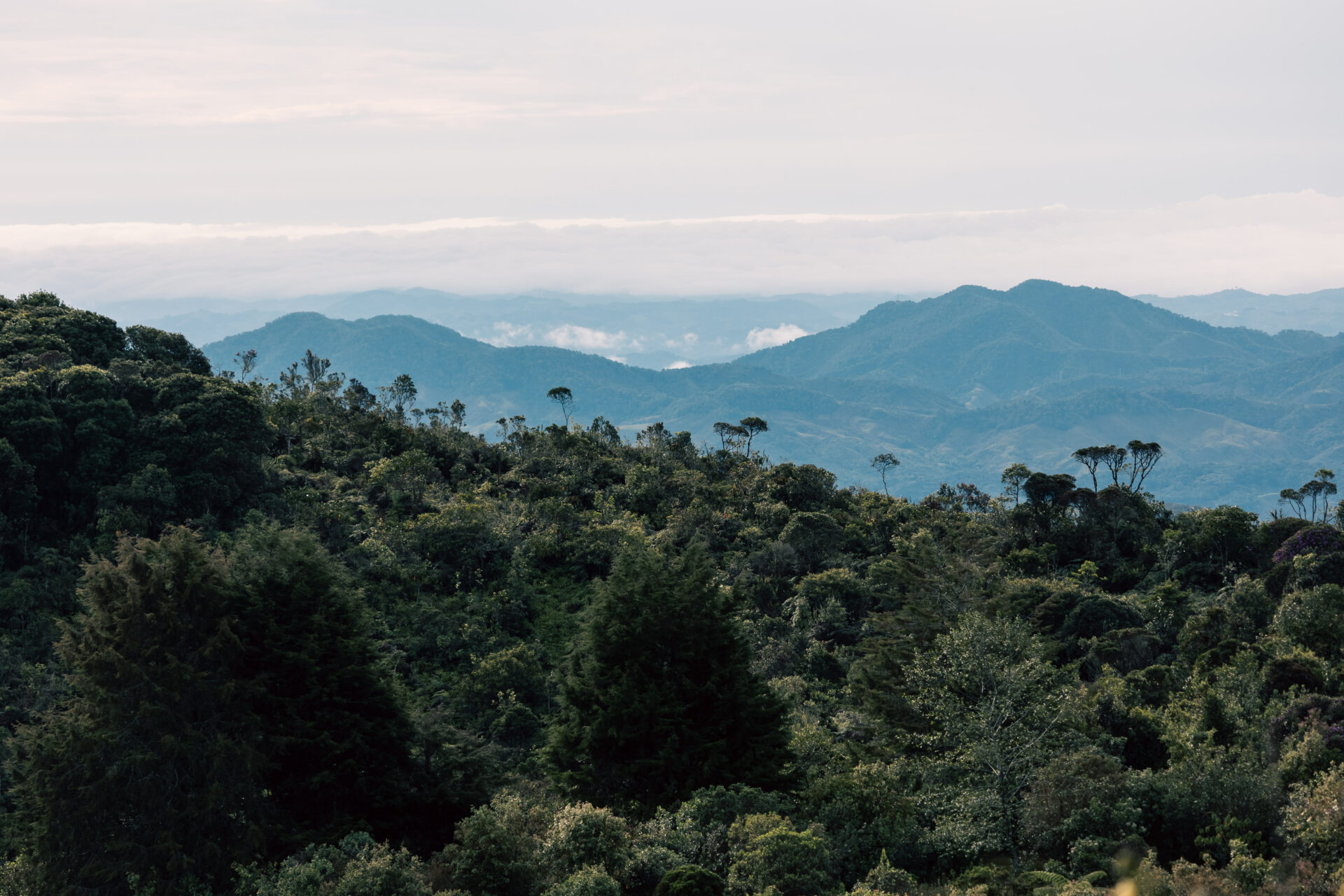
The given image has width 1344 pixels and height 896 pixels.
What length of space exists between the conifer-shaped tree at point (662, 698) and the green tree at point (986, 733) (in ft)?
16.5

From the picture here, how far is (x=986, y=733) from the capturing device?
2436cm

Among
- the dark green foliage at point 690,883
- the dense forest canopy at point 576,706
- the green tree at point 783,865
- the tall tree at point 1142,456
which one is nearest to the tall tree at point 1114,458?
the tall tree at point 1142,456

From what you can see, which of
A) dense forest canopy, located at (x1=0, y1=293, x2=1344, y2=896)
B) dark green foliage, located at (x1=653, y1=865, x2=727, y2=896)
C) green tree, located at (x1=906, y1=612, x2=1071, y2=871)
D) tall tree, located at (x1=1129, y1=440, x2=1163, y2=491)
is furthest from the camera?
tall tree, located at (x1=1129, y1=440, x2=1163, y2=491)

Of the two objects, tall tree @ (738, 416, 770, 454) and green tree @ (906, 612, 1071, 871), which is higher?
tall tree @ (738, 416, 770, 454)

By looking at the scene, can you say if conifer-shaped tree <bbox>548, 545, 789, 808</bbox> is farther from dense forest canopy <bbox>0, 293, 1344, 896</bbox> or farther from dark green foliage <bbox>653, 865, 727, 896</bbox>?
dark green foliage <bbox>653, 865, 727, 896</bbox>

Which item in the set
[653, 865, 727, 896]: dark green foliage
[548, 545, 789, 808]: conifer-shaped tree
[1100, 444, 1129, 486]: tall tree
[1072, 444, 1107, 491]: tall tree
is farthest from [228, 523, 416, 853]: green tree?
[1100, 444, 1129, 486]: tall tree

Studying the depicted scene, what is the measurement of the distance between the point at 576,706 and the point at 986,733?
1215 centimetres

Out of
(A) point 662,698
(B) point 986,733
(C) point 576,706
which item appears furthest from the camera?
(C) point 576,706

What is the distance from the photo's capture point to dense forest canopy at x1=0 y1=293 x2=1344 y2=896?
72.6 feet

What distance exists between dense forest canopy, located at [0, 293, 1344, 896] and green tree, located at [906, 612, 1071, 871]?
13cm

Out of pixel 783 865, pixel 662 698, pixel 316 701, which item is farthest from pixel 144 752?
pixel 783 865

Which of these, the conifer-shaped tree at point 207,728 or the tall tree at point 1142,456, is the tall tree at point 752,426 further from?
the conifer-shaped tree at point 207,728

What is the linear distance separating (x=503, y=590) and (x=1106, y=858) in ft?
115

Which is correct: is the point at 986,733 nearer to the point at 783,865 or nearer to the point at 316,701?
the point at 783,865
